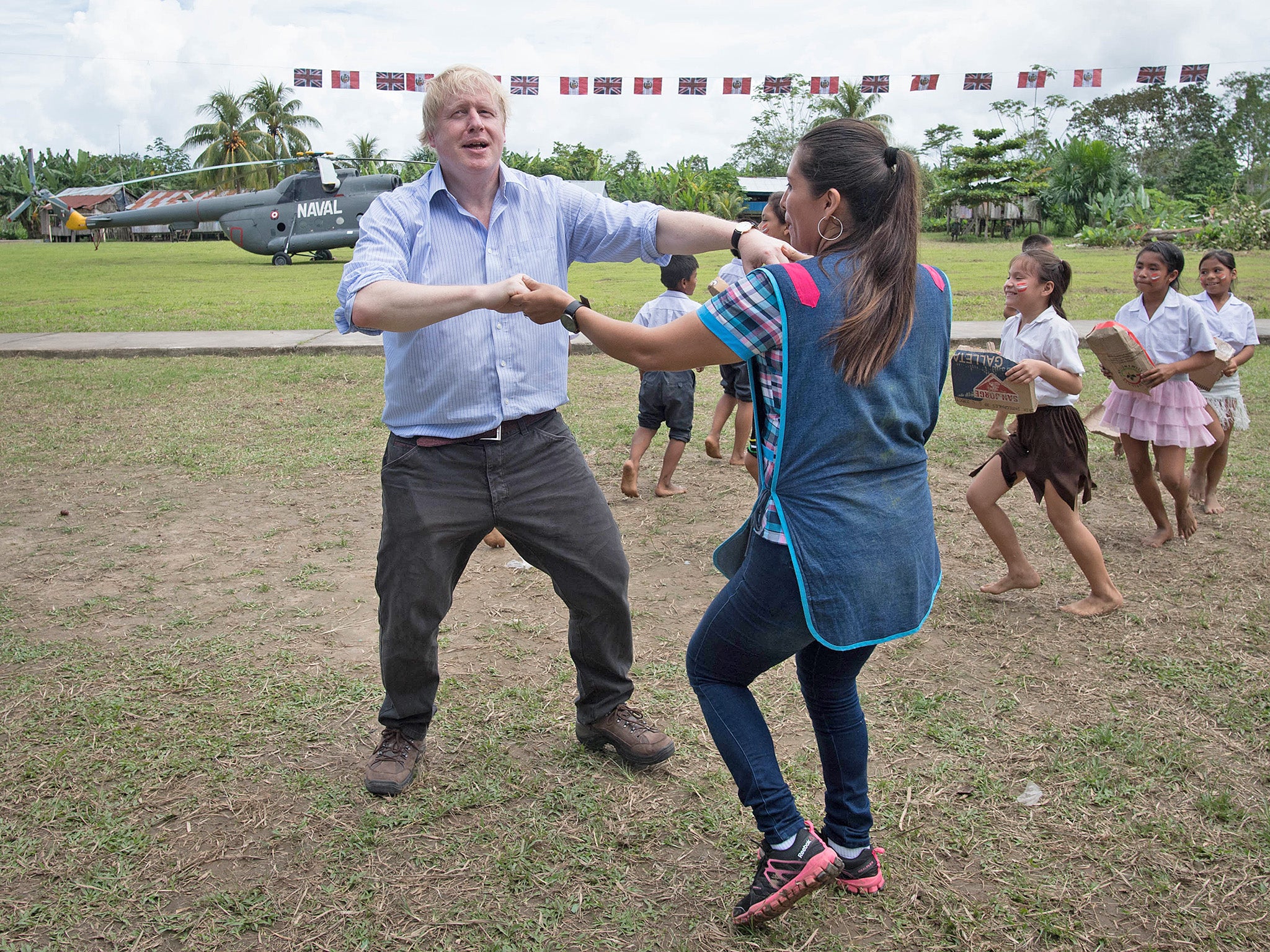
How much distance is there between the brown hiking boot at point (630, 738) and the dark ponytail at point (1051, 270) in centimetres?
269

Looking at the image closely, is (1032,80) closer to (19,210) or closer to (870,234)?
(870,234)

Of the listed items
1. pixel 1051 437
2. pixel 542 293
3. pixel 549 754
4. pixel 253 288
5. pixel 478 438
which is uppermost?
pixel 542 293

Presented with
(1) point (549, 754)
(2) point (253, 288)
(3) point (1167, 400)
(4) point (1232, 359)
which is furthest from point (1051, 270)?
(2) point (253, 288)

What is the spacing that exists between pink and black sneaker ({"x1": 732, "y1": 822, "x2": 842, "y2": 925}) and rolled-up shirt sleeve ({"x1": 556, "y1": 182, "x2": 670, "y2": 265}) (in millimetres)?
1829

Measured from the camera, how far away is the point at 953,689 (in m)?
3.75

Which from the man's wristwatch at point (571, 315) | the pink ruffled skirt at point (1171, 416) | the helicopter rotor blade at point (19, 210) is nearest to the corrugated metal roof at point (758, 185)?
the helicopter rotor blade at point (19, 210)

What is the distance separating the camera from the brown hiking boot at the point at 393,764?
3.05 metres

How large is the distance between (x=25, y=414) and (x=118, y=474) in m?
2.57

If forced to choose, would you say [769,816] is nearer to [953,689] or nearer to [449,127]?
[953,689]

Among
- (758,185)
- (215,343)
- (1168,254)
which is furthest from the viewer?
(758,185)

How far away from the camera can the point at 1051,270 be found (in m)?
4.39

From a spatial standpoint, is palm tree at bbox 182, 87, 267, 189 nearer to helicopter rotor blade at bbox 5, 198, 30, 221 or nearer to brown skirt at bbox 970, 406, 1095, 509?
helicopter rotor blade at bbox 5, 198, 30, 221

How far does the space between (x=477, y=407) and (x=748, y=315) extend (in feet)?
3.69

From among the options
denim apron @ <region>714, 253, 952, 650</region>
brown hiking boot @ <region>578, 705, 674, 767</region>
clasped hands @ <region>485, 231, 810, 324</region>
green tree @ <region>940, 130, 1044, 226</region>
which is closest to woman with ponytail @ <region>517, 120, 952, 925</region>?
denim apron @ <region>714, 253, 952, 650</region>
